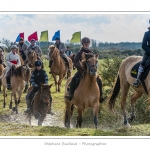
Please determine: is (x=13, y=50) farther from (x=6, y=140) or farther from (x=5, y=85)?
(x=6, y=140)

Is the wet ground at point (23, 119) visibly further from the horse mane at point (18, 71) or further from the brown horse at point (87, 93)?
the brown horse at point (87, 93)

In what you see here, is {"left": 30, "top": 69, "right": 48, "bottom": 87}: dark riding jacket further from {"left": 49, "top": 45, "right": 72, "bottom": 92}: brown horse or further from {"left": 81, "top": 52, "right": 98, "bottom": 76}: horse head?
{"left": 49, "top": 45, "right": 72, "bottom": 92}: brown horse

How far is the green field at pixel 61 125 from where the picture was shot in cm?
961

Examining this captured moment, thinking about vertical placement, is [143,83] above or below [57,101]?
above

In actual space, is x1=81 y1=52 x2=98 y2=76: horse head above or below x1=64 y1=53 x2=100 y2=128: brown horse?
above

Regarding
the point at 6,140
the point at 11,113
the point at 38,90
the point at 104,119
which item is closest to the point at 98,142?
the point at 6,140

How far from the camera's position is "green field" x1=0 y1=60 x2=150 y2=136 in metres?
9.61

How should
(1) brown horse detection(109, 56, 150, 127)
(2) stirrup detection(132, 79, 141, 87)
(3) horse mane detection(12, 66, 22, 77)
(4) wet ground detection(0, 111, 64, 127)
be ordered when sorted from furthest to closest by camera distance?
(3) horse mane detection(12, 66, 22, 77)
(4) wet ground detection(0, 111, 64, 127)
(1) brown horse detection(109, 56, 150, 127)
(2) stirrup detection(132, 79, 141, 87)

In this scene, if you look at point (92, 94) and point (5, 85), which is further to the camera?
A: point (5, 85)

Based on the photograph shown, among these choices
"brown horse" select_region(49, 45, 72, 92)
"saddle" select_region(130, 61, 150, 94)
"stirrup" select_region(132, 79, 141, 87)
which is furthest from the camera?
"brown horse" select_region(49, 45, 72, 92)

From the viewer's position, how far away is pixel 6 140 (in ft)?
29.3

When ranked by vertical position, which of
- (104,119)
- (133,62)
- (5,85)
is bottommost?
(104,119)

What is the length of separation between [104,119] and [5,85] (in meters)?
5.26

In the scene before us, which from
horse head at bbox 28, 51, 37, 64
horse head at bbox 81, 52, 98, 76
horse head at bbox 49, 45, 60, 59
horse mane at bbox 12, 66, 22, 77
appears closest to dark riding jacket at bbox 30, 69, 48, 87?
horse head at bbox 81, 52, 98, 76
